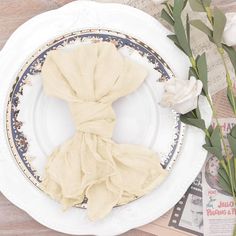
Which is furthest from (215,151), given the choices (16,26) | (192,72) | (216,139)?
(16,26)

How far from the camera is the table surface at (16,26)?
0.76 m

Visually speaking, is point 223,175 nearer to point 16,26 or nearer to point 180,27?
point 180,27

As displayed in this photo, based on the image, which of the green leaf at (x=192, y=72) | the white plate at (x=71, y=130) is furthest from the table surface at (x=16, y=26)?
the green leaf at (x=192, y=72)

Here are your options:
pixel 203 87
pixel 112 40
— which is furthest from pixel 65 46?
pixel 203 87

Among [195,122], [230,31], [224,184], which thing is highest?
[230,31]

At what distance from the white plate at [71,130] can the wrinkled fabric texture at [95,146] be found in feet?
0.08

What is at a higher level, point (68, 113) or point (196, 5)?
point (196, 5)

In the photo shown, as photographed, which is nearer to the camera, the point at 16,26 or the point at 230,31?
the point at 230,31

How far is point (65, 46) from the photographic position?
0.74m

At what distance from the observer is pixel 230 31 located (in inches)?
26.6

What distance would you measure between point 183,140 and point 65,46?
0.23 meters

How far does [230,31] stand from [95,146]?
0.82ft

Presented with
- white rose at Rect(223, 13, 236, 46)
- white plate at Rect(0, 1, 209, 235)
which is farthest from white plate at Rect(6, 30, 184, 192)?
white rose at Rect(223, 13, 236, 46)

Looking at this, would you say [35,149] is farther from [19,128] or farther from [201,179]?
[201,179]
